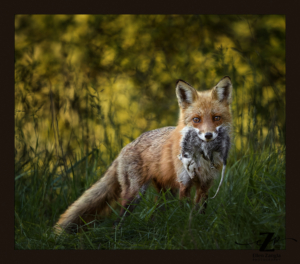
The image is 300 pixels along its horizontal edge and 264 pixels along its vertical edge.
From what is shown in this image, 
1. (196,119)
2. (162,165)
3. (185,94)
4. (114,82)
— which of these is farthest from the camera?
(114,82)

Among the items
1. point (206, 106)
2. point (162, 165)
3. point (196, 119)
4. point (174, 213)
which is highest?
point (206, 106)

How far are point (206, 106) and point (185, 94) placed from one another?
0.81 ft

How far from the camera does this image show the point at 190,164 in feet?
11.5

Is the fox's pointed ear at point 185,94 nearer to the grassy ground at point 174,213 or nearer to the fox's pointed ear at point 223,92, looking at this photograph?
the fox's pointed ear at point 223,92

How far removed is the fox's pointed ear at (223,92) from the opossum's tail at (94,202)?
4.81 ft

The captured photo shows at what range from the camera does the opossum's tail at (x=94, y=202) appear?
152 inches

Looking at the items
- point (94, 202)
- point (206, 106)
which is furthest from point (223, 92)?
point (94, 202)

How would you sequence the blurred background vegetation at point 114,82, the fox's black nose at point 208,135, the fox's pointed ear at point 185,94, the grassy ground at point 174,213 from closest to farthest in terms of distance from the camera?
the grassy ground at point 174,213
the fox's black nose at point 208,135
the fox's pointed ear at point 185,94
the blurred background vegetation at point 114,82

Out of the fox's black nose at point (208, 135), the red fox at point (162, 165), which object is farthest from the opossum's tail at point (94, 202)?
the fox's black nose at point (208, 135)

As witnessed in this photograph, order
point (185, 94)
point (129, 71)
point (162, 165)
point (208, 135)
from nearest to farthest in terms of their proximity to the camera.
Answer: point (208, 135) → point (185, 94) → point (162, 165) → point (129, 71)

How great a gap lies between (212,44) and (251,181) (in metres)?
1.67

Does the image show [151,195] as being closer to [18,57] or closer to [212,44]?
[212,44]

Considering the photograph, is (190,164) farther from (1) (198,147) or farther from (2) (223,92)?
(2) (223,92)

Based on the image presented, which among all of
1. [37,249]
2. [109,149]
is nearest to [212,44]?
[109,149]
